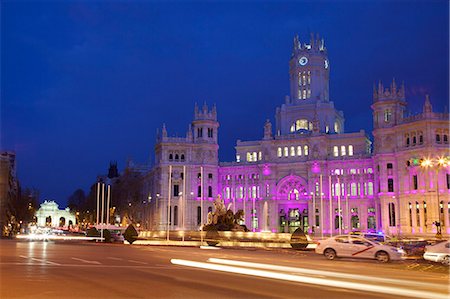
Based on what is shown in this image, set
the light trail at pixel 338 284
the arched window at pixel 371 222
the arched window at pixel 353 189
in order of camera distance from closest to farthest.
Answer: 1. the light trail at pixel 338 284
2. the arched window at pixel 371 222
3. the arched window at pixel 353 189

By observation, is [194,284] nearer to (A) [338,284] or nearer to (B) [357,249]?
(A) [338,284]

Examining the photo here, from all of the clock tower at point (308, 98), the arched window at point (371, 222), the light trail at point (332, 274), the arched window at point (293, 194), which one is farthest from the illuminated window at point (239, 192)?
the light trail at point (332, 274)

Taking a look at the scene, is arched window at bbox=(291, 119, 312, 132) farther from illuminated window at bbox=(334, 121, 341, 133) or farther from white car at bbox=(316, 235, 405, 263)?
white car at bbox=(316, 235, 405, 263)

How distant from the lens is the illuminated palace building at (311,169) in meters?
93.2

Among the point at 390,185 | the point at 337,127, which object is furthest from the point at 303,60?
the point at 390,185

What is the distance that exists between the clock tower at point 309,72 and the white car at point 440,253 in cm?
9208

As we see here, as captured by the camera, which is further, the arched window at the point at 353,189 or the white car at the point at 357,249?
the arched window at the point at 353,189

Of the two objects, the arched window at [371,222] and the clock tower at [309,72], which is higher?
the clock tower at [309,72]

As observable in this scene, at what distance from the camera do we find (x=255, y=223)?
114062mm

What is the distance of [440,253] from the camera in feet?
105

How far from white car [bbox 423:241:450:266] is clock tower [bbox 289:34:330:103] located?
302 feet

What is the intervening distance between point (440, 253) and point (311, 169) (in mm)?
78018

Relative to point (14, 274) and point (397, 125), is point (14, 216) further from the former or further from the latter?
point (14, 274)

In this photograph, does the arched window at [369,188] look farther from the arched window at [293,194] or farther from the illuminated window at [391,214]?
the arched window at [293,194]
